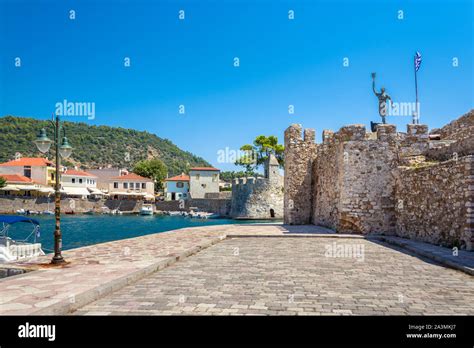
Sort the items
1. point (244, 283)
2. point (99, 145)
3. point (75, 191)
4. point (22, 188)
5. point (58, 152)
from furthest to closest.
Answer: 1. point (99, 145)
2. point (75, 191)
3. point (22, 188)
4. point (58, 152)
5. point (244, 283)

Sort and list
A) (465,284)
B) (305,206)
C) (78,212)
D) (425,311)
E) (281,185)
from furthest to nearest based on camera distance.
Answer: (78,212)
(281,185)
(305,206)
(465,284)
(425,311)

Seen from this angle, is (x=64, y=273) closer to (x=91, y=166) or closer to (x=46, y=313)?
(x=46, y=313)

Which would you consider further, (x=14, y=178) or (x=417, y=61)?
(x=14, y=178)

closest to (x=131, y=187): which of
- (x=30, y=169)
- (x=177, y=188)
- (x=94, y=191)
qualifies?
(x=94, y=191)

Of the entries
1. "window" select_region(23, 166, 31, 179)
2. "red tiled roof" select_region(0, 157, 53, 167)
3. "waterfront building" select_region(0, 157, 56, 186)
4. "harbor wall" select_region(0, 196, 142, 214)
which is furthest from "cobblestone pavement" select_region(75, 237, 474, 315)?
"window" select_region(23, 166, 31, 179)

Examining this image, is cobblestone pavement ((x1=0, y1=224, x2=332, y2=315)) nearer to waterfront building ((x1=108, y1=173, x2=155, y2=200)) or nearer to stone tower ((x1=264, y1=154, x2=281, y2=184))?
stone tower ((x1=264, y1=154, x2=281, y2=184))

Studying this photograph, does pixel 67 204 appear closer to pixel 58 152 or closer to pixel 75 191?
pixel 75 191

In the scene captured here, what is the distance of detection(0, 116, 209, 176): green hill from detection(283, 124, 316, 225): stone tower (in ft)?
268

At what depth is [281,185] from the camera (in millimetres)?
49031

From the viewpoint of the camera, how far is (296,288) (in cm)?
615

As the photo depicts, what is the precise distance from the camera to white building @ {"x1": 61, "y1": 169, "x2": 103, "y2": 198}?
68562mm

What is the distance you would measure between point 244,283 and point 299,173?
15073 mm
